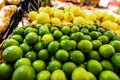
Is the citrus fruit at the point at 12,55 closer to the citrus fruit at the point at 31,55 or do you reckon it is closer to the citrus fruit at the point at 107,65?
the citrus fruit at the point at 31,55

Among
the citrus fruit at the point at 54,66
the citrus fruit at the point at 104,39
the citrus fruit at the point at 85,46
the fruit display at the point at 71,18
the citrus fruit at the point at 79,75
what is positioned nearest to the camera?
the citrus fruit at the point at 79,75

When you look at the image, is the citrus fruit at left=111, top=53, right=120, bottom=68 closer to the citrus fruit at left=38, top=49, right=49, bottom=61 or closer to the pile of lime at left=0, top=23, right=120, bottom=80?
the pile of lime at left=0, top=23, right=120, bottom=80

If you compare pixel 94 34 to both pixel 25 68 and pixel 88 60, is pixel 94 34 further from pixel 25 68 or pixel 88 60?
pixel 25 68

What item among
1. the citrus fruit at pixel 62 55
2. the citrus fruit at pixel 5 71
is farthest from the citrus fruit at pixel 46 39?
the citrus fruit at pixel 5 71

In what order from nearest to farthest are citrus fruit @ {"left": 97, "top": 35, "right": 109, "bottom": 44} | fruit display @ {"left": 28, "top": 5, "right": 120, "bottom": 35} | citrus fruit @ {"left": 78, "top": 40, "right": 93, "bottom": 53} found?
citrus fruit @ {"left": 78, "top": 40, "right": 93, "bottom": 53}, citrus fruit @ {"left": 97, "top": 35, "right": 109, "bottom": 44}, fruit display @ {"left": 28, "top": 5, "right": 120, "bottom": 35}

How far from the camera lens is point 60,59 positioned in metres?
0.96

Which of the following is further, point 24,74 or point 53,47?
point 53,47

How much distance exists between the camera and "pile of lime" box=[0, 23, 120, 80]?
0.86 metres

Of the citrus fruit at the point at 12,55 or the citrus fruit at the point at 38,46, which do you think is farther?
the citrus fruit at the point at 38,46

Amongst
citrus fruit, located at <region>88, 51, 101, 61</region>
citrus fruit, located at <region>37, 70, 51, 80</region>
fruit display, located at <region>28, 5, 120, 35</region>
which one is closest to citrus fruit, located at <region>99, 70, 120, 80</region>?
citrus fruit, located at <region>88, 51, 101, 61</region>

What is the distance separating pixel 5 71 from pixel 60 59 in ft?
0.95

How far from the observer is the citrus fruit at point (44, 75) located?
863 millimetres

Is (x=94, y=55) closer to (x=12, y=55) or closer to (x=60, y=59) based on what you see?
(x=60, y=59)

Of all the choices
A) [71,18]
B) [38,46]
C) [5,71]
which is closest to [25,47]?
[38,46]
